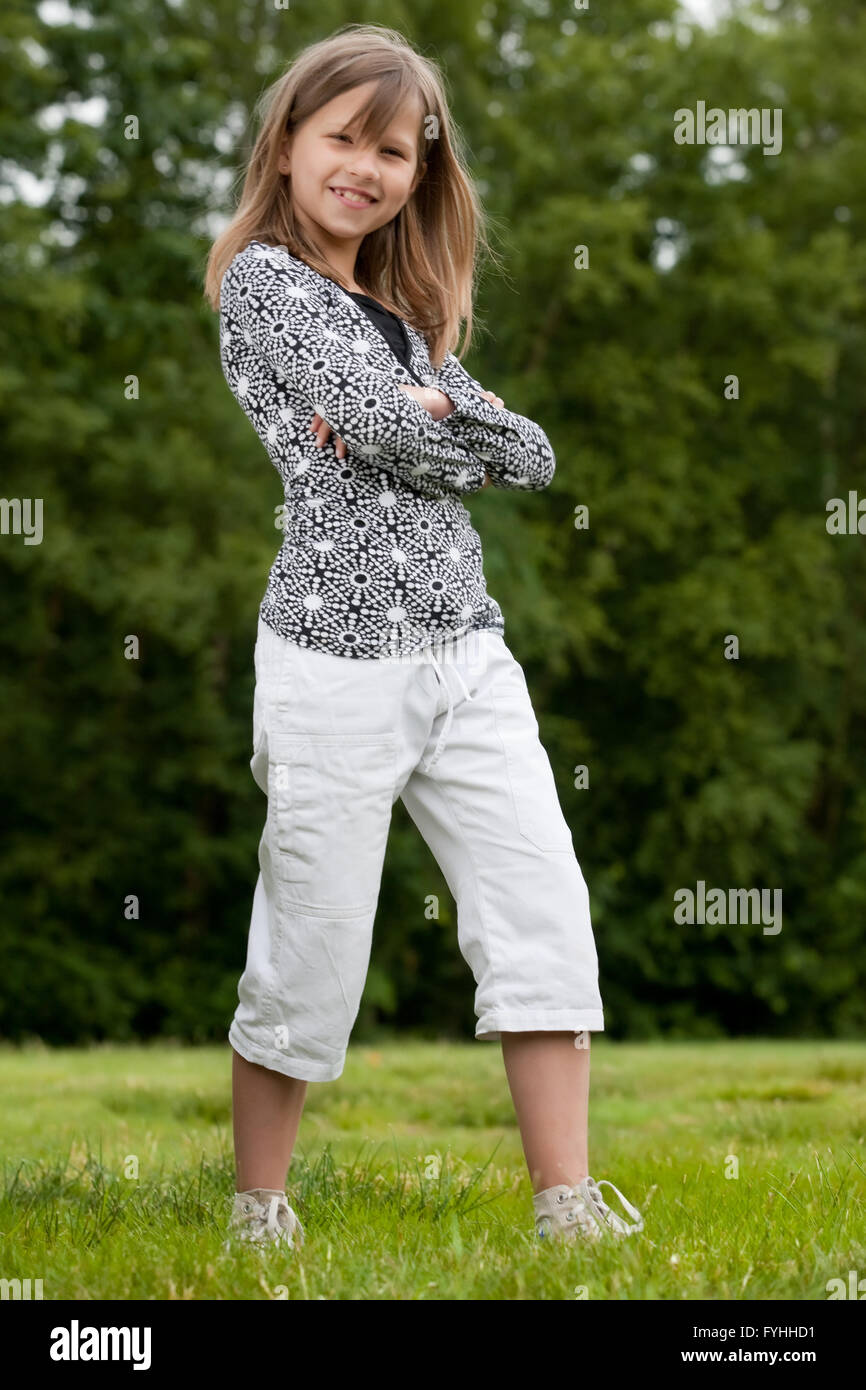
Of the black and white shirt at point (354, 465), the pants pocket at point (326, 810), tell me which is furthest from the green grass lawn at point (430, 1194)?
the black and white shirt at point (354, 465)

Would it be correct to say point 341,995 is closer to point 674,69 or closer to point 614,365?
point 614,365

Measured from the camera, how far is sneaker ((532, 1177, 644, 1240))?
2340 mm

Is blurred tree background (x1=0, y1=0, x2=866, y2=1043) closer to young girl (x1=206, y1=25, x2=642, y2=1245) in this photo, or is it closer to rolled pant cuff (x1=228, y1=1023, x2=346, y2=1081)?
young girl (x1=206, y1=25, x2=642, y2=1245)

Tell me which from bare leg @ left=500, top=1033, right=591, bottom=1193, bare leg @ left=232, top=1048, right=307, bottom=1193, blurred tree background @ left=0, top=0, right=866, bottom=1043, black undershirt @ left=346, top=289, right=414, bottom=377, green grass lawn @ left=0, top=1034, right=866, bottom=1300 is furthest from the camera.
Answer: blurred tree background @ left=0, top=0, right=866, bottom=1043

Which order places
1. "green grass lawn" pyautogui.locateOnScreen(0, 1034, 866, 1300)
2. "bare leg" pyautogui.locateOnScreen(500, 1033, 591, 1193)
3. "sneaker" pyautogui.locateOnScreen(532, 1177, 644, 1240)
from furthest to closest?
"bare leg" pyautogui.locateOnScreen(500, 1033, 591, 1193) → "sneaker" pyautogui.locateOnScreen(532, 1177, 644, 1240) → "green grass lawn" pyautogui.locateOnScreen(0, 1034, 866, 1300)

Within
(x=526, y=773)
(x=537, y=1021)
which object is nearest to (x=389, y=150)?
(x=526, y=773)

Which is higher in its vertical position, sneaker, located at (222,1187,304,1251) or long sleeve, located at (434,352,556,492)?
long sleeve, located at (434,352,556,492)

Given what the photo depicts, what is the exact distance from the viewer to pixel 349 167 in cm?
262

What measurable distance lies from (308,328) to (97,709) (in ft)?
43.9

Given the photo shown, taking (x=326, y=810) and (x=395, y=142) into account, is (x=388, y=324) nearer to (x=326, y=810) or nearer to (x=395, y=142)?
(x=395, y=142)

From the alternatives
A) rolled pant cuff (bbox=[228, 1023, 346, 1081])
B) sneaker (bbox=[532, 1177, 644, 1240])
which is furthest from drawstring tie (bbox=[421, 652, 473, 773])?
sneaker (bbox=[532, 1177, 644, 1240])

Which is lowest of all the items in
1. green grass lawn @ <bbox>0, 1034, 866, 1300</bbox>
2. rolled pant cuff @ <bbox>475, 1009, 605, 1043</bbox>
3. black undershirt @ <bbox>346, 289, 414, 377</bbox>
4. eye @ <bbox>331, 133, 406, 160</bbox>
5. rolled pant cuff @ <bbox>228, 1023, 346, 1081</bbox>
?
green grass lawn @ <bbox>0, 1034, 866, 1300</bbox>

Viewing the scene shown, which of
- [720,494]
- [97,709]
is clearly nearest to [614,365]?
[720,494]

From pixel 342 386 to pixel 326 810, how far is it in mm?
672
